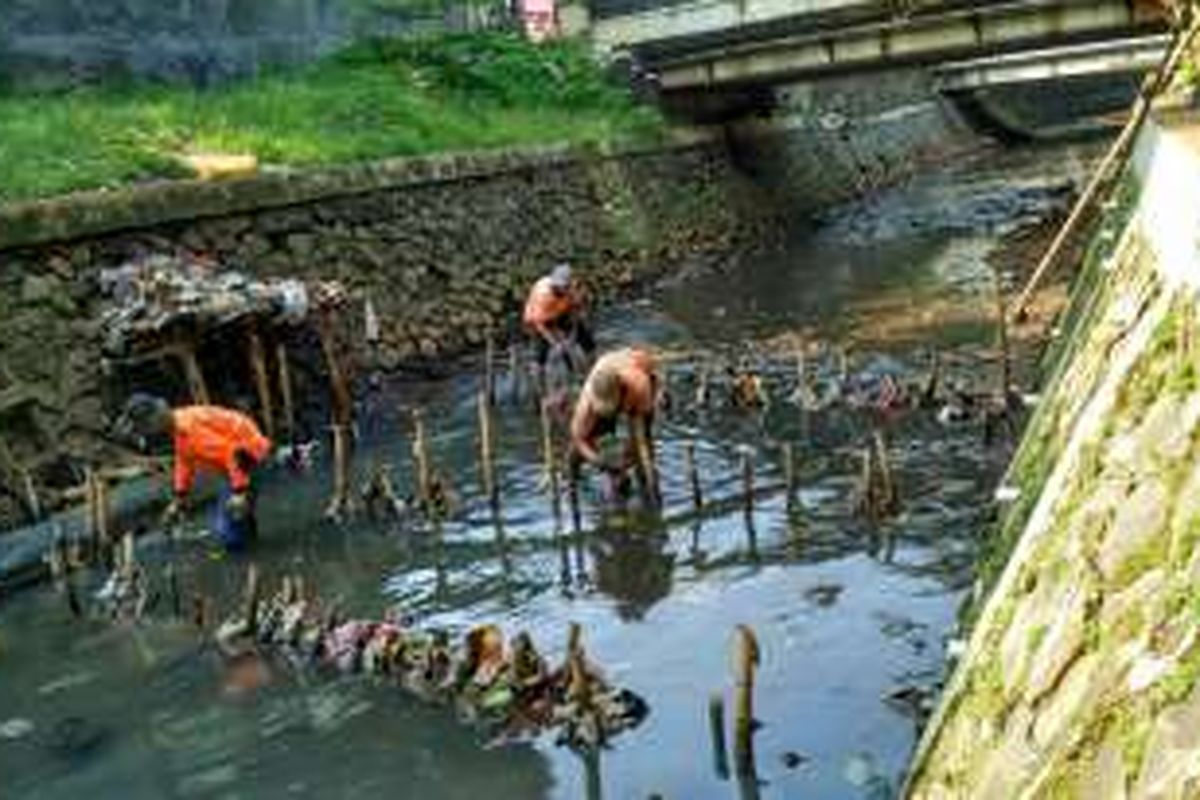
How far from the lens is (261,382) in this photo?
63.6ft

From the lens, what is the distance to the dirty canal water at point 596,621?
10312mm

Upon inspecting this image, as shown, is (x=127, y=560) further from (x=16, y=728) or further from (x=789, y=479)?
(x=789, y=479)

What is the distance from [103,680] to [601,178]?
20051 millimetres

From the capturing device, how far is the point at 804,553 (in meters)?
13.8

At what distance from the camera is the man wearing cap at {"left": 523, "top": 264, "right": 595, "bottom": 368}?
1995 centimetres

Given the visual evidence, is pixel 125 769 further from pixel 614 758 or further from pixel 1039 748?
pixel 1039 748

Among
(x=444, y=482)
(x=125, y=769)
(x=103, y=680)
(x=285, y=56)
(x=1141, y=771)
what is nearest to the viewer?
(x=1141, y=771)

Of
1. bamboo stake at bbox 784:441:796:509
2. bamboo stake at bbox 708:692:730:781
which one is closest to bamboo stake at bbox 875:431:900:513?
bamboo stake at bbox 784:441:796:509

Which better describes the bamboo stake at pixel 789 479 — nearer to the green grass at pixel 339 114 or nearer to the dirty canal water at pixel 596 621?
the dirty canal water at pixel 596 621

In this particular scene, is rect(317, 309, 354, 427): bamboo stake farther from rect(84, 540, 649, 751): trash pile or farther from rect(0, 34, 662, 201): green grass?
rect(84, 540, 649, 751): trash pile

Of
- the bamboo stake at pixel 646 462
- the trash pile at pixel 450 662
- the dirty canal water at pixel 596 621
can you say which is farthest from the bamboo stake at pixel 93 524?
the bamboo stake at pixel 646 462

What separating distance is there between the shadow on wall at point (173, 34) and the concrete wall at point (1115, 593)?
20.0 meters

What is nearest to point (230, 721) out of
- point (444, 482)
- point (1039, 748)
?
point (444, 482)

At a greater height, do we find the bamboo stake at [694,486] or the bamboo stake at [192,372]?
the bamboo stake at [192,372]
